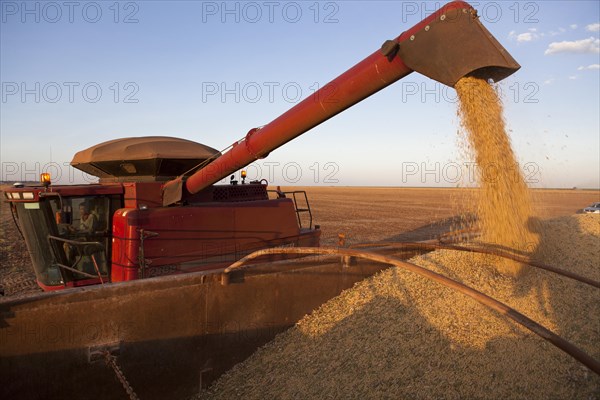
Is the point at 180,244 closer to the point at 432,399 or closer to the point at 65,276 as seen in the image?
the point at 65,276

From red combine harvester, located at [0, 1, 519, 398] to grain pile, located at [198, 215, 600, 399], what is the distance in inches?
9.2

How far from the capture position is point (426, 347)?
338 cm

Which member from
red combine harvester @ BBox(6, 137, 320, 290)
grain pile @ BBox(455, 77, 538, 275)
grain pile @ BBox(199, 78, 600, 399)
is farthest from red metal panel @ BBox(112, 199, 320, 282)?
grain pile @ BBox(455, 77, 538, 275)

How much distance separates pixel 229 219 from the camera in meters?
5.22

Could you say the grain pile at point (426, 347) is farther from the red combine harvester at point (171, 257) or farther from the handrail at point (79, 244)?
the handrail at point (79, 244)

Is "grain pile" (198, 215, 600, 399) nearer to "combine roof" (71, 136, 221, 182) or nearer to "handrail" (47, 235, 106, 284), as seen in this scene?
"handrail" (47, 235, 106, 284)

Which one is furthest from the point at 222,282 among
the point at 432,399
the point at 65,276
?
the point at 65,276

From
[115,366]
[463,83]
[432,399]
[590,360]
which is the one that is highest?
[463,83]

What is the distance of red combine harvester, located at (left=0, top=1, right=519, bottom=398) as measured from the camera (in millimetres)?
2820

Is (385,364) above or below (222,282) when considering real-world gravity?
below

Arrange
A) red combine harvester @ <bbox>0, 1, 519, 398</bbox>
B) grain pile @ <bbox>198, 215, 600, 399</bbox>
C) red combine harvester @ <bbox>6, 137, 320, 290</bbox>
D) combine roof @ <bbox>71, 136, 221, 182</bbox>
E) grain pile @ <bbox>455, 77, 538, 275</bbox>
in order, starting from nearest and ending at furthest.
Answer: red combine harvester @ <bbox>0, 1, 519, 398</bbox>
grain pile @ <bbox>198, 215, 600, 399</bbox>
grain pile @ <bbox>455, 77, 538, 275</bbox>
red combine harvester @ <bbox>6, 137, 320, 290</bbox>
combine roof @ <bbox>71, 136, 221, 182</bbox>

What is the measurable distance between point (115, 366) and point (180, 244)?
1990 mm

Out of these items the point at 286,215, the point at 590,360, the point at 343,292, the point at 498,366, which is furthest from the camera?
the point at 286,215

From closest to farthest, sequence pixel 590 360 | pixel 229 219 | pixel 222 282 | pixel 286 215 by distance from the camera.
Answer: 1. pixel 590 360
2. pixel 222 282
3. pixel 229 219
4. pixel 286 215
